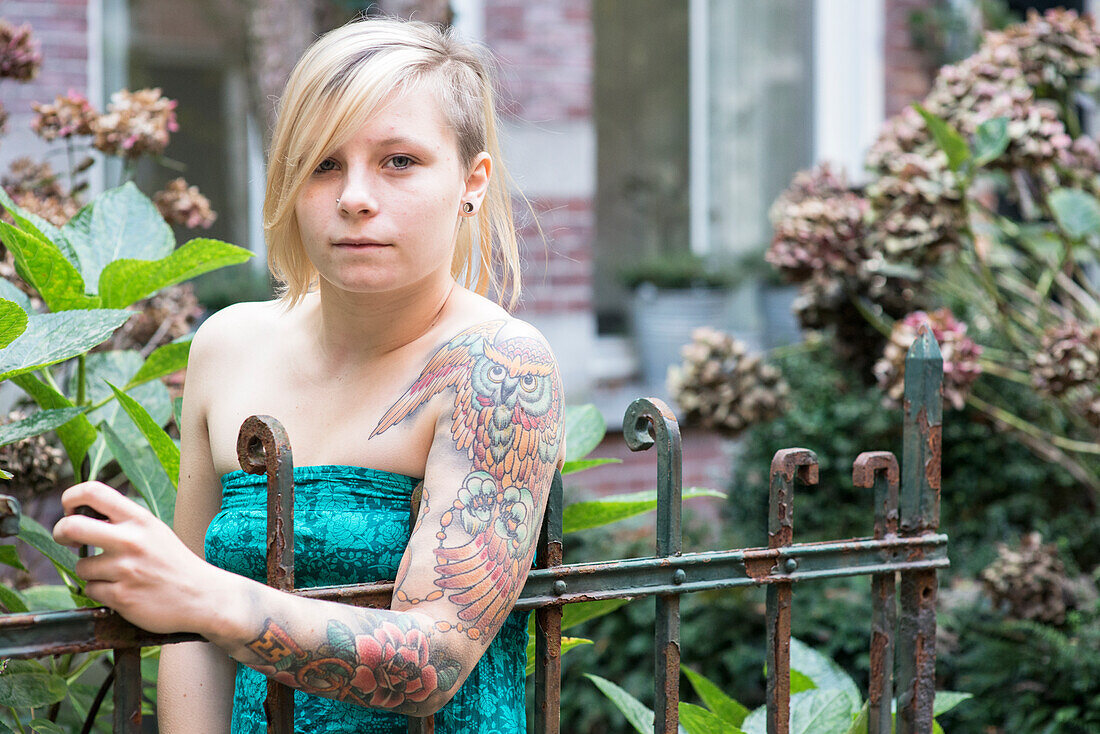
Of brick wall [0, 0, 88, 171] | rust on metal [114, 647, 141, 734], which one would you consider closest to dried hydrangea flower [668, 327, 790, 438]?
rust on metal [114, 647, 141, 734]

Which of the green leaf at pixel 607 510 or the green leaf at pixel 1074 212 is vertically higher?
the green leaf at pixel 1074 212

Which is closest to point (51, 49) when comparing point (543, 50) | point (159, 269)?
point (543, 50)

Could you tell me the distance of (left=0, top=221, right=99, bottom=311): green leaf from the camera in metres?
1.30

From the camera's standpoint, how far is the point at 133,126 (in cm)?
196

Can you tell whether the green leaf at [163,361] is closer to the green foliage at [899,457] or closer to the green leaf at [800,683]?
the green leaf at [800,683]

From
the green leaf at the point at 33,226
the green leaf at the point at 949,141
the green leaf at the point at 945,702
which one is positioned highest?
the green leaf at the point at 949,141

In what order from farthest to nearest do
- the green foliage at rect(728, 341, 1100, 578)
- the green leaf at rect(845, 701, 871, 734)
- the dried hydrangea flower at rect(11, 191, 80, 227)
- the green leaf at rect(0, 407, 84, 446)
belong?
the green foliage at rect(728, 341, 1100, 578)
the dried hydrangea flower at rect(11, 191, 80, 227)
the green leaf at rect(845, 701, 871, 734)
the green leaf at rect(0, 407, 84, 446)

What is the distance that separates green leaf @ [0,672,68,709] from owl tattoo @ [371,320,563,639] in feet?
1.69

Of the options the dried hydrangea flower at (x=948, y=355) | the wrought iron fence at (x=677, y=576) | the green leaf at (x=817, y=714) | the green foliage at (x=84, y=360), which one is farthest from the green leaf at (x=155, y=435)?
the dried hydrangea flower at (x=948, y=355)

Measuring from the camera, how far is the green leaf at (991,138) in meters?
2.29

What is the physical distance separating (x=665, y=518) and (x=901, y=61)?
16.0 feet

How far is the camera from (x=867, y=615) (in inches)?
122

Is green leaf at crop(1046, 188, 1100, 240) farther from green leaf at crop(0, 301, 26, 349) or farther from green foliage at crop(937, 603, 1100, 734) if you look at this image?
green leaf at crop(0, 301, 26, 349)

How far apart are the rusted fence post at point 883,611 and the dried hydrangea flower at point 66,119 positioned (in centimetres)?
152
